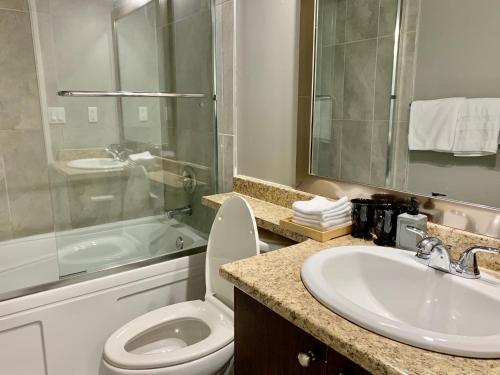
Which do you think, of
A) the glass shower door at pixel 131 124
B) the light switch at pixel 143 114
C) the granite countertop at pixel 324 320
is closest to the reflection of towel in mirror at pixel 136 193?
the glass shower door at pixel 131 124

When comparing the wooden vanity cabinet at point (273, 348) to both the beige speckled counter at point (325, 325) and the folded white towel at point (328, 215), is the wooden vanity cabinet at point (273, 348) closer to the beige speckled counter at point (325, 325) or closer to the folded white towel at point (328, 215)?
the beige speckled counter at point (325, 325)

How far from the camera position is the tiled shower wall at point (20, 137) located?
2240 mm

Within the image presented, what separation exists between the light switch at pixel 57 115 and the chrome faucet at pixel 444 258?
193cm

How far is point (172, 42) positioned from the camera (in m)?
2.18

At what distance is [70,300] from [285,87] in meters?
1.33

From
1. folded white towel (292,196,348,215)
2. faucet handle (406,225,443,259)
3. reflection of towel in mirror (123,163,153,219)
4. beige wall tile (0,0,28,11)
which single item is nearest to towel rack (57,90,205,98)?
reflection of towel in mirror (123,163,153,219)

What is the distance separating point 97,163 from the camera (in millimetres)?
2195

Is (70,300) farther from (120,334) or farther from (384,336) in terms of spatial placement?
(384,336)

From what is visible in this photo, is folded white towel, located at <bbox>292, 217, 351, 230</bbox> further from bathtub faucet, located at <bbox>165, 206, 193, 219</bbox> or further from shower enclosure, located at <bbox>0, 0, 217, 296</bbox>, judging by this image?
bathtub faucet, located at <bbox>165, 206, 193, 219</bbox>

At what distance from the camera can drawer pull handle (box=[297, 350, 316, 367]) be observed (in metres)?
0.85

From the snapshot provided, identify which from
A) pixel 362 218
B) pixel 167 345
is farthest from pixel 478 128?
pixel 167 345

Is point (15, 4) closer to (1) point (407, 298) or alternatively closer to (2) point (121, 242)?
(2) point (121, 242)

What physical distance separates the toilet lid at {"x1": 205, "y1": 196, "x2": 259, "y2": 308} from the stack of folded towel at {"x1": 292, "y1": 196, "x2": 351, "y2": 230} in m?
0.21

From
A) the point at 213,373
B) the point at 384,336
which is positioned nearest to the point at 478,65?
the point at 384,336
